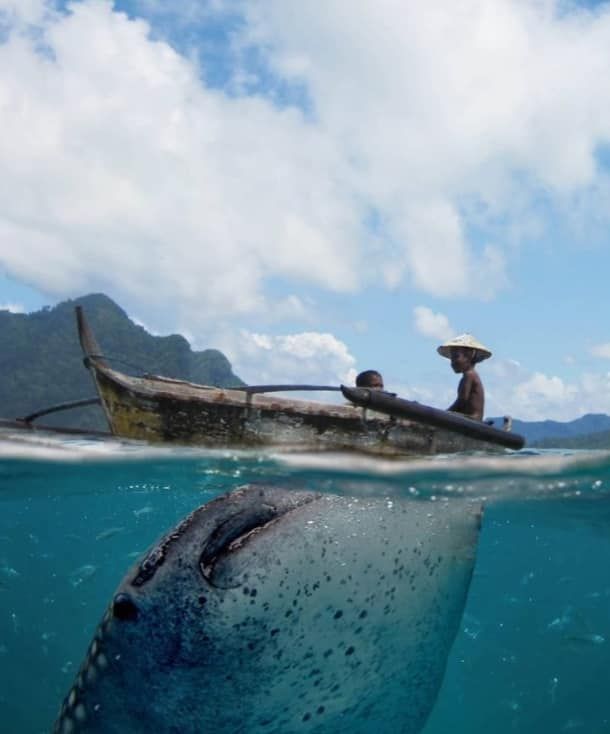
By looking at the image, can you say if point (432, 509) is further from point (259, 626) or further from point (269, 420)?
point (269, 420)

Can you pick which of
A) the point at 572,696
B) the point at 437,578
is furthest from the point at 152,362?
the point at 437,578

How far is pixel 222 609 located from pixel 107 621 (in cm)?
55

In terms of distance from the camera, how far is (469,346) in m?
8.73

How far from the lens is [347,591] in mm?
3629

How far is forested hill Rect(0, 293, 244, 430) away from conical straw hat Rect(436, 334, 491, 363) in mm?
97770

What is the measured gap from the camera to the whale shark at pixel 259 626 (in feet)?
10.3

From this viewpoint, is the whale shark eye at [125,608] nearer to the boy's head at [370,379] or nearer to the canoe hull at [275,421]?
the canoe hull at [275,421]

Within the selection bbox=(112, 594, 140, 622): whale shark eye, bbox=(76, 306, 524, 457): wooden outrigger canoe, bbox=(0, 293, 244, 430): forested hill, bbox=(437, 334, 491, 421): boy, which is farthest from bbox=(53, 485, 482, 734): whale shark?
bbox=(0, 293, 244, 430): forested hill

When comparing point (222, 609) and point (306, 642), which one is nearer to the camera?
point (222, 609)

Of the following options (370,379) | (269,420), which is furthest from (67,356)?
(370,379)

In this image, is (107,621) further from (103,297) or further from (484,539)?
(103,297)

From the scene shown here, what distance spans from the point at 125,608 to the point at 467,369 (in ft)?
20.6

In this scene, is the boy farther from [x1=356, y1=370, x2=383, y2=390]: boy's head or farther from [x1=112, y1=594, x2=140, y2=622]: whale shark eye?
[x1=112, y1=594, x2=140, y2=622]: whale shark eye

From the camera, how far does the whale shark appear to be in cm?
315
